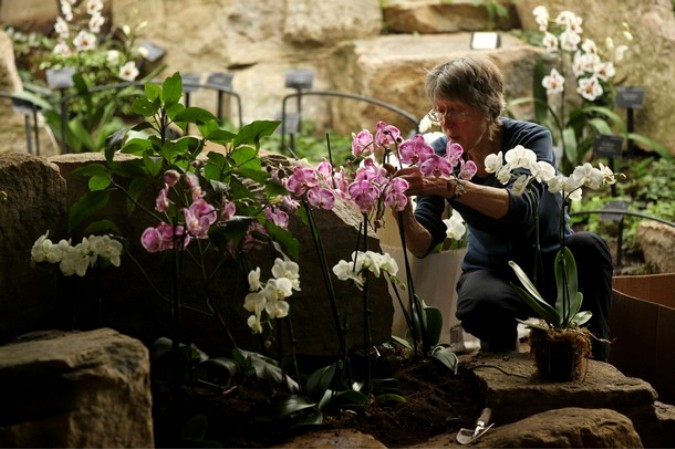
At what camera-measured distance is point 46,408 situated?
2131mm

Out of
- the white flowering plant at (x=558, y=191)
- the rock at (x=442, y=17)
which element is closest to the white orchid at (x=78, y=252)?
the white flowering plant at (x=558, y=191)

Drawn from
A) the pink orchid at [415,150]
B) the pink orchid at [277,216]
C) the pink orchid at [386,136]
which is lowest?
the pink orchid at [277,216]

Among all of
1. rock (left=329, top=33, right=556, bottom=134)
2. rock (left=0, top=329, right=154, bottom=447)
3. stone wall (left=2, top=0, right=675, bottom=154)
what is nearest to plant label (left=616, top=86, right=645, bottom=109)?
rock (left=329, top=33, right=556, bottom=134)

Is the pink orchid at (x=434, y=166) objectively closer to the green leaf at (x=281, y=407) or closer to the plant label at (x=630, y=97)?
the green leaf at (x=281, y=407)

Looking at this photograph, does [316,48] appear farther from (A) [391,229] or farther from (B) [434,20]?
(A) [391,229]

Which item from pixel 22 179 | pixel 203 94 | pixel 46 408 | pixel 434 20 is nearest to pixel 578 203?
pixel 434 20

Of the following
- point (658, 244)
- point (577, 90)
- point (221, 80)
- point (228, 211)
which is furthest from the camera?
point (221, 80)

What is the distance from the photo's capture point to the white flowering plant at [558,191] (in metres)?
2.76

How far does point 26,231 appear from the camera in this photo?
9.09ft

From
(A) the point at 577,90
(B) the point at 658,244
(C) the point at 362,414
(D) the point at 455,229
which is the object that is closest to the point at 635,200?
(A) the point at 577,90

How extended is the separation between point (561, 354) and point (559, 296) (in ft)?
0.59

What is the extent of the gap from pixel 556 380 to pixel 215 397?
917 millimetres

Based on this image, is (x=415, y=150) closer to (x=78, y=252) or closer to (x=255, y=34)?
(x=78, y=252)

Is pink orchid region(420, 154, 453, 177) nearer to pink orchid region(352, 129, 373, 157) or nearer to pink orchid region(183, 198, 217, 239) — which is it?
pink orchid region(352, 129, 373, 157)
